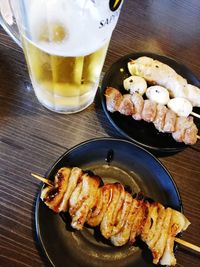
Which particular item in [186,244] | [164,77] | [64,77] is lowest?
[186,244]

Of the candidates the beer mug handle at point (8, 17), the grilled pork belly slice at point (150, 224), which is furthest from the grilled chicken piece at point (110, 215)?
the beer mug handle at point (8, 17)

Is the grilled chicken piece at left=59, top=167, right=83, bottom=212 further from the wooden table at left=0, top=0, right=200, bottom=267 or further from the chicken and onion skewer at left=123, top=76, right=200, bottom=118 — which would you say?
the chicken and onion skewer at left=123, top=76, right=200, bottom=118

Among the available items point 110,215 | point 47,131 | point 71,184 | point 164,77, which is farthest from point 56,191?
point 164,77

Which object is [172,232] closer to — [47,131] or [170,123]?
[170,123]

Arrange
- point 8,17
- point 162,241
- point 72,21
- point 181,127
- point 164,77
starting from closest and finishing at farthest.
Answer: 1. point 72,21
2. point 162,241
3. point 8,17
4. point 181,127
5. point 164,77

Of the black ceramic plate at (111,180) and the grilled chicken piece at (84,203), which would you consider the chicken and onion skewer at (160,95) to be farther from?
the grilled chicken piece at (84,203)
